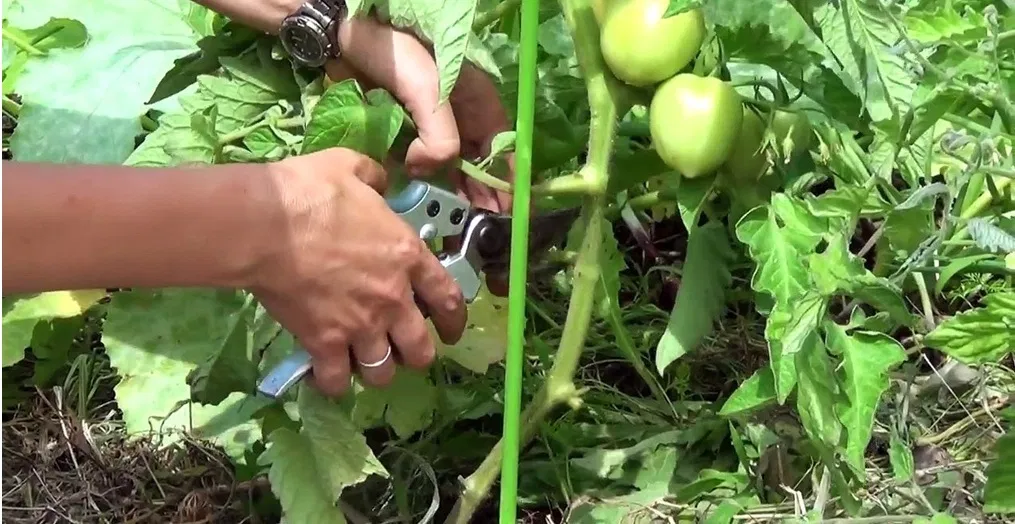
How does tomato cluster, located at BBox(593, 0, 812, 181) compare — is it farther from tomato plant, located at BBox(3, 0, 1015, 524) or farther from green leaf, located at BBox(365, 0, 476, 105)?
green leaf, located at BBox(365, 0, 476, 105)

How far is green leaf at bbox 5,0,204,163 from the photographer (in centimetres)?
126

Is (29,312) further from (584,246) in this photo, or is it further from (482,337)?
(584,246)

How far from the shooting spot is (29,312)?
1.19 meters

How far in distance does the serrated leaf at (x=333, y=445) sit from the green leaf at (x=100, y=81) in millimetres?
491

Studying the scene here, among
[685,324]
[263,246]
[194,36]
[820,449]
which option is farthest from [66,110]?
[820,449]

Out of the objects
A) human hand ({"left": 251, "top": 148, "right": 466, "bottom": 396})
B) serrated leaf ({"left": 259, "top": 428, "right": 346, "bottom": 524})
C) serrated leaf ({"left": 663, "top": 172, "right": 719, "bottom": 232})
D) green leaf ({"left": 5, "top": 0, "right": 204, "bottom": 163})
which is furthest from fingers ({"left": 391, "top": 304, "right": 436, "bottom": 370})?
green leaf ({"left": 5, "top": 0, "right": 204, "bottom": 163})

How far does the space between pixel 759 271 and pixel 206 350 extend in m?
0.56

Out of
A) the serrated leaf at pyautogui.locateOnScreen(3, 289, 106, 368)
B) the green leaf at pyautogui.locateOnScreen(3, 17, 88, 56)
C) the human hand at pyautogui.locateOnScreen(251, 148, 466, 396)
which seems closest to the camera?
the human hand at pyautogui.locateOnScreen(251, 148, 466, 396)

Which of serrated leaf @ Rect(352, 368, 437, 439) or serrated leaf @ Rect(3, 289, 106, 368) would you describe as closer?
serrated leaf @ Rect(352, 368, 437, 439)

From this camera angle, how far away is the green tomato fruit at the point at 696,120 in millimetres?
840

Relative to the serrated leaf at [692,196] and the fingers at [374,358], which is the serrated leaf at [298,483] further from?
the serrated leaf at [692,196]

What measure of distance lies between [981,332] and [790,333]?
0.46ft

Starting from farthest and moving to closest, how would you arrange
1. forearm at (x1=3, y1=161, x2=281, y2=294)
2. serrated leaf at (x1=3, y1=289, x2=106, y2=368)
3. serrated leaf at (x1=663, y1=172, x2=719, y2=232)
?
1. serrated leaf at (x1=3, y1=289, x2=106, y2=368)
2. serrated leaf at (x1=663, y1=172, x2=719, y2=232)
3. forearm at (x1=3, y1=161, x2=281, y2=294)

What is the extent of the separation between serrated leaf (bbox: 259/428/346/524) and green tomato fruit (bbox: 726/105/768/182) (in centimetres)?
41
